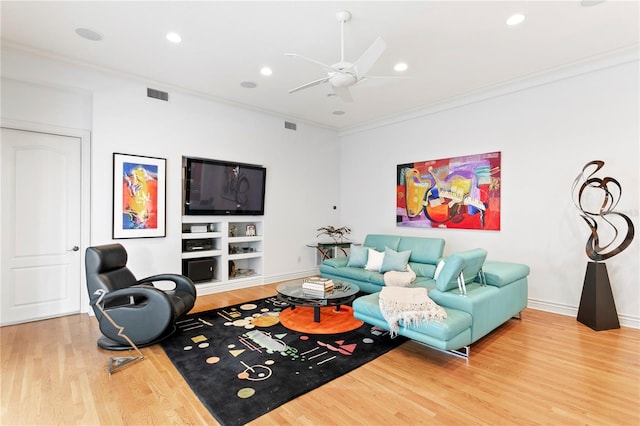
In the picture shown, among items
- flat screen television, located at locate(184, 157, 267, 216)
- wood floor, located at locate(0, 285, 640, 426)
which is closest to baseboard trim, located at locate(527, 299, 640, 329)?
wood floor, located at locate(0, 285, 640, 426)

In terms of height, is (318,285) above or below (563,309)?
above

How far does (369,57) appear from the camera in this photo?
9.46ft

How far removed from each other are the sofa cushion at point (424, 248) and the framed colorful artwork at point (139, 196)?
152 inches

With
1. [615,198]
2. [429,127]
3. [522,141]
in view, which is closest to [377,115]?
[429,127]

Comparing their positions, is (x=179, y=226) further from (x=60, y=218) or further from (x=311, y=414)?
(x=311, y=414)

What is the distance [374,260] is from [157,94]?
13.8 feet

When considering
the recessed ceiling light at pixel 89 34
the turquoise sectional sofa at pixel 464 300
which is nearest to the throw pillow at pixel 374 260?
the turquoise sectional sofa at pixel 464 300

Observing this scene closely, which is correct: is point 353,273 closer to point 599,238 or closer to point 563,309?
point 563,309

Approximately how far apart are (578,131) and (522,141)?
633mm

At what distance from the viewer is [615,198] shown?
151 inches

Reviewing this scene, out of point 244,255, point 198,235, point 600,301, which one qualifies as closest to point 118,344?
point 198,235

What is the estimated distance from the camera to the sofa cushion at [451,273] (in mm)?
3031

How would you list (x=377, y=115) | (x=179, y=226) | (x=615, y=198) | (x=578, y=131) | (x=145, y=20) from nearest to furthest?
(x=145, y=20) < (x=615, y=198) < (x=578, y=131) < (x=179, y=226) < (x=377, y=115)

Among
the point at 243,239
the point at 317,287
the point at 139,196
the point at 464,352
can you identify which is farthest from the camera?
the point at 243,239
